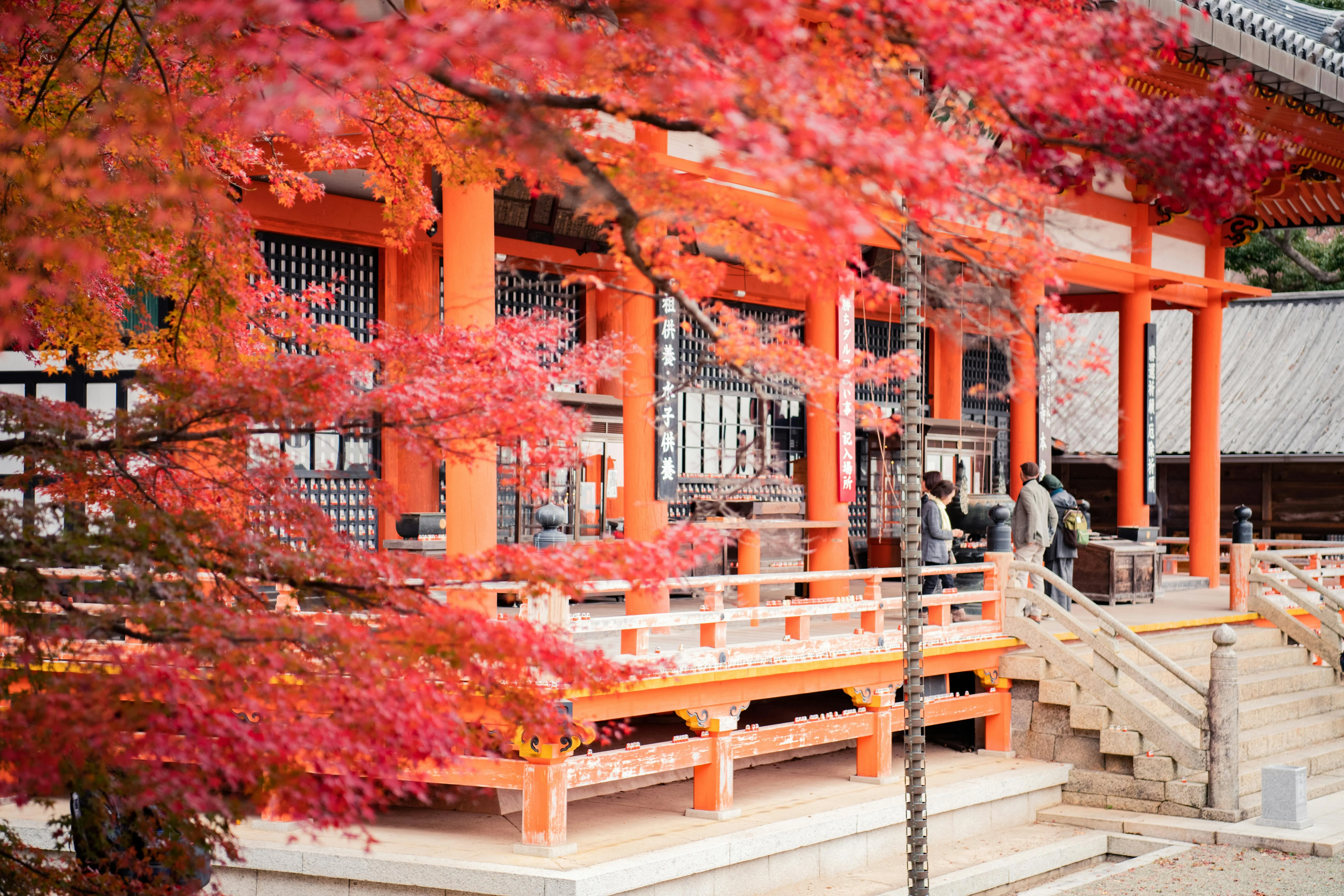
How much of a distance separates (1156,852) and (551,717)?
7032 mm

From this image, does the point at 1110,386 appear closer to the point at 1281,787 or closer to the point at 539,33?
the point at 1281,787

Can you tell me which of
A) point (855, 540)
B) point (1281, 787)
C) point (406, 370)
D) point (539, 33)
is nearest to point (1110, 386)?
point (855, 540)

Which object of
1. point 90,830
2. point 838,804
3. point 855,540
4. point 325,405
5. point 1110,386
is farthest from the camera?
point 1110,386

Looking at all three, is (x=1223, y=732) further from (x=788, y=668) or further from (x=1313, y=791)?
(x=788, y=668)

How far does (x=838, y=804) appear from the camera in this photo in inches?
391

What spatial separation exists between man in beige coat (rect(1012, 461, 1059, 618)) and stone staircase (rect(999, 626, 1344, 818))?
0.86 m

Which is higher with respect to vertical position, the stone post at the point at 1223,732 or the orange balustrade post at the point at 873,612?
the orange balustrade post at the point at 873,612

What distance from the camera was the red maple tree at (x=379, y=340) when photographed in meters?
3.70

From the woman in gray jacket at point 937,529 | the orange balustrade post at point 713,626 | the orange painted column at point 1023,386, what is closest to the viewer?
the orange painted column at point 1023,386

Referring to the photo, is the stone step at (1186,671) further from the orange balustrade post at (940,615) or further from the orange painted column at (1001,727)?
the orange balustrade post at (940,615)

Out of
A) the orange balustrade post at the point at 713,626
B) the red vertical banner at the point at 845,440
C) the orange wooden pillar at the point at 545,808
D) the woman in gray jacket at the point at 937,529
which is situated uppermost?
the red vertical banner at the point at 845,440

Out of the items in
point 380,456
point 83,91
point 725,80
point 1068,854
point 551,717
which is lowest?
point 1068,854

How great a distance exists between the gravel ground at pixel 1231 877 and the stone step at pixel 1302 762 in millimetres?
1118

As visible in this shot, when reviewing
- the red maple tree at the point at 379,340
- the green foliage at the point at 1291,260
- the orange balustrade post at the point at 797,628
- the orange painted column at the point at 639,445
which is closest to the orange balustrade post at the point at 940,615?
the orange balustrade post at the point at 797,628
